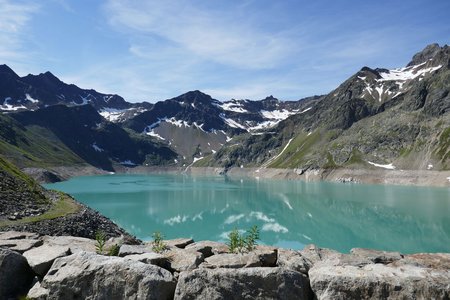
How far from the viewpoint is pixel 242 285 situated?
452 inches

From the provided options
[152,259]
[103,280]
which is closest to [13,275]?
[103,280]

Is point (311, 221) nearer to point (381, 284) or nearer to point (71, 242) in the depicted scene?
point (71, 242)

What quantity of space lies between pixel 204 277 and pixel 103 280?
3075 millimetres

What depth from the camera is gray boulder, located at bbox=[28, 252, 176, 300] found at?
11414mm

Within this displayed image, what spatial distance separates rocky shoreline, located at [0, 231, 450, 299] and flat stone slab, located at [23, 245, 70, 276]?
0.03 m

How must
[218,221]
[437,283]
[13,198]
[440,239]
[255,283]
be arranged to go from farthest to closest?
[218,221]
[440,239]
[13,198]
[255,283]
[437,283]

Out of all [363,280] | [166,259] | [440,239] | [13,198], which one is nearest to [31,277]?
[166,259]

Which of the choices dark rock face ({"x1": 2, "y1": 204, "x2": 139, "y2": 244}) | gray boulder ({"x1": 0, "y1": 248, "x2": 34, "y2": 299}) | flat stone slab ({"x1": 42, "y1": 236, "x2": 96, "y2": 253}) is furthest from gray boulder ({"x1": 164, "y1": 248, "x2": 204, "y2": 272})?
dark rock face ({"x1": 2, "y1": 204, "x2": 139, "y2": 244})

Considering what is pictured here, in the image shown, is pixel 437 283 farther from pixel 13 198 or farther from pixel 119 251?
pixel 13 198

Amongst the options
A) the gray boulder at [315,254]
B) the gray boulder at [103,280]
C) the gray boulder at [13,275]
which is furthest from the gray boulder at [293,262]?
the gray boulder at [13,275]

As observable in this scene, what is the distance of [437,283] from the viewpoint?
10703 millimetres

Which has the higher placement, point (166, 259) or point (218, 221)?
point (166, 259)

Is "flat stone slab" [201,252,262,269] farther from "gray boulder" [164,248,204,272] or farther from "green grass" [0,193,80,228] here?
"green grass" [0,193,80,228]

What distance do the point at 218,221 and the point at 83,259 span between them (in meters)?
72.9
